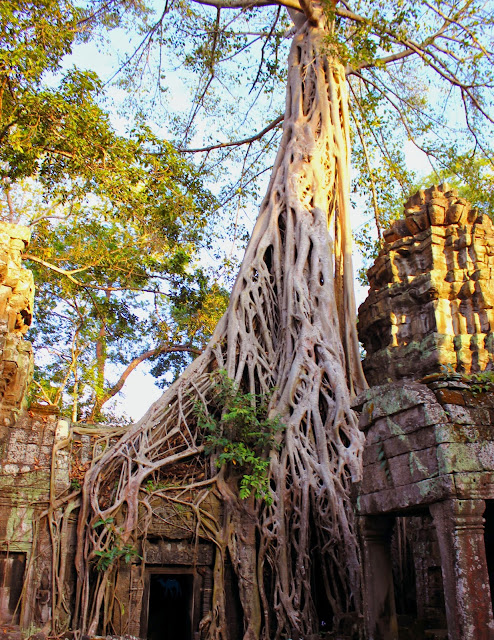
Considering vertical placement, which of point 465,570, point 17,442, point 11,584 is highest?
point 17,442

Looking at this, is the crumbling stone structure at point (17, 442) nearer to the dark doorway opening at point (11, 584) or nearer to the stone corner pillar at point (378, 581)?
the dark doorway opening at point (11, 584)

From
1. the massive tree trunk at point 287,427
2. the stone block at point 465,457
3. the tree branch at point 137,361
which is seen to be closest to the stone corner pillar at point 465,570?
the stone block at point 465,457

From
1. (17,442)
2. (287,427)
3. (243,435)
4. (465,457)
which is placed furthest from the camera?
(287,427)

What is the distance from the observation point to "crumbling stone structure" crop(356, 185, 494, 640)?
3.28 meters

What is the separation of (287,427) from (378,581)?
2363 mm

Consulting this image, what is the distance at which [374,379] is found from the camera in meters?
7.09

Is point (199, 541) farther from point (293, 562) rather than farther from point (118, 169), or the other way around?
point (118, 169)

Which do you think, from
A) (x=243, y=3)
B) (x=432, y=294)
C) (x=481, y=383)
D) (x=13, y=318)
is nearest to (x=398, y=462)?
(x=481, y=383)

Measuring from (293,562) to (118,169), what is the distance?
4.58m

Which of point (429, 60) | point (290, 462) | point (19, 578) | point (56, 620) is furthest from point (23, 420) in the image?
point (429, 60)

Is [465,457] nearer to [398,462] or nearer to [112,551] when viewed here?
[398,462]

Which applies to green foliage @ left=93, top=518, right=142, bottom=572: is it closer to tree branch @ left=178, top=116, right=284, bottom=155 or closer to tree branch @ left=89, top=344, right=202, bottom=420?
tree branch @ left=89, top=344, right=202, bottom=420

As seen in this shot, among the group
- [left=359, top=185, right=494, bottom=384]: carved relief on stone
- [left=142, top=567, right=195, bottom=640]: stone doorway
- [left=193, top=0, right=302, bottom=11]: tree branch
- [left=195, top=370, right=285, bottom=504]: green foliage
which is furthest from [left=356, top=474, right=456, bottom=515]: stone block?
[left=193, top=0, right=302, bottom=11]: tree branch

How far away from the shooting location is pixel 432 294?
653cm
